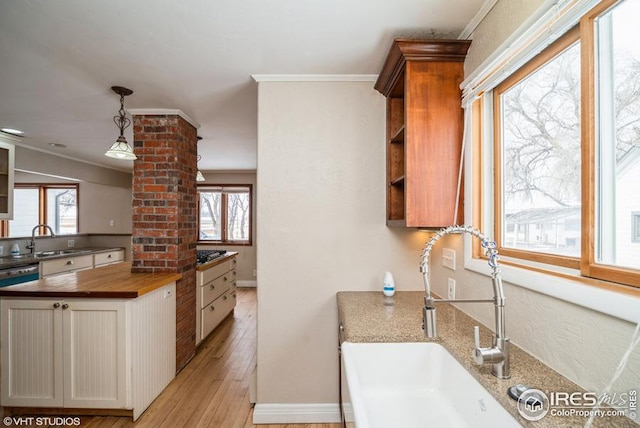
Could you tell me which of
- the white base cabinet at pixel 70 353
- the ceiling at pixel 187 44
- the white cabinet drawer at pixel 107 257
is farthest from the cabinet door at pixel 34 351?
the white cabinet drawer at pixel 107 257

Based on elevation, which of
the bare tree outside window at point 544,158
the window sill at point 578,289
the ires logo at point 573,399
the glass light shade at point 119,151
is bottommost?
the ires logo at point 573,399

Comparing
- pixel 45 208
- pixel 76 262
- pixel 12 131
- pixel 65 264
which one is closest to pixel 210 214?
pixel 76 262

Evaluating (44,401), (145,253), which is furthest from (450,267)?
(44,401)

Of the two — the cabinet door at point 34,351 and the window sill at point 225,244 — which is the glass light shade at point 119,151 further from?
the window sill at point 225,244

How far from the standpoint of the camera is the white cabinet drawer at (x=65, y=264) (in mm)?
3984

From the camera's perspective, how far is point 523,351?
1165 millimetres

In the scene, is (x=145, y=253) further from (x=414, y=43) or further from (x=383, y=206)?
(x=414, y=43)

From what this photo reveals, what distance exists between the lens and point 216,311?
145 inches

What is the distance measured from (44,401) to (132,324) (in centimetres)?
80

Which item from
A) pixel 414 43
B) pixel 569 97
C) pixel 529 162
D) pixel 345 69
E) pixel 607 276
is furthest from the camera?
pixel 345 69

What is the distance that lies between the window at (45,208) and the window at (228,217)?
2.34m

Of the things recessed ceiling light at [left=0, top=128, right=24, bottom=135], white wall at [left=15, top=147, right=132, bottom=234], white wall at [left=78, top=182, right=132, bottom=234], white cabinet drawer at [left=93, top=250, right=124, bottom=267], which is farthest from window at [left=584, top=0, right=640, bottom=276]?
white wall at [left=78, top=182, right=132, bottom=234]

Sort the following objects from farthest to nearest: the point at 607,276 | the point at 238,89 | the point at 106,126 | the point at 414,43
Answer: the point at 106,126 < the point at 238,89 < the point at 414,43 < the point at 607,276

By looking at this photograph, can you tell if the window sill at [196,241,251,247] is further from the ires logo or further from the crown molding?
the ires logo
